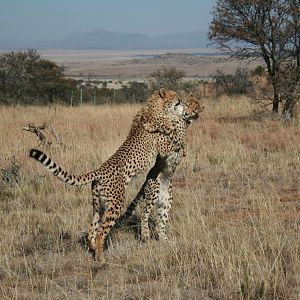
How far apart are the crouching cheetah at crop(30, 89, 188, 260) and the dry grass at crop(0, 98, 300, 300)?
34 centimetres

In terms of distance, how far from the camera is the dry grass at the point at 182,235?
153 inches

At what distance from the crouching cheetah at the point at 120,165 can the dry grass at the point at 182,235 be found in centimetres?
34

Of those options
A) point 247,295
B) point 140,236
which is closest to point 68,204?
point 140,236

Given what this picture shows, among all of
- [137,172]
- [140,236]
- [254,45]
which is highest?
[254,45]

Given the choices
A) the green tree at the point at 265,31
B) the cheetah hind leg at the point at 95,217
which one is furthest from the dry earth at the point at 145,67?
the cheetah hind leg at the point at 95,217

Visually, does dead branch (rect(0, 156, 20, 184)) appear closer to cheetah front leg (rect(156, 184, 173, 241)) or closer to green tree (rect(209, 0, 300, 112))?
cheetah front leg (rect(156, 184, 173, 241))

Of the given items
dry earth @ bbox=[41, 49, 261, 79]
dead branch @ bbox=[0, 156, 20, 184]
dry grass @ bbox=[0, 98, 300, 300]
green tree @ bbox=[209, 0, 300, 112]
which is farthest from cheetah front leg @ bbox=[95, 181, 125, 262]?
dry earth @ bbox=[41, 49, 261, 79]

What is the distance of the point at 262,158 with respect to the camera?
8.85m

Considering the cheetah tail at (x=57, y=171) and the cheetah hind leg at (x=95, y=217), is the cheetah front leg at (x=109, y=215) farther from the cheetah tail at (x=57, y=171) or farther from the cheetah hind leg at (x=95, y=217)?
the cheetah tail at (x=57, y=171)

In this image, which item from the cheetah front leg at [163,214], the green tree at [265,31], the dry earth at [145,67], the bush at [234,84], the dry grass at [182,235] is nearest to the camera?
the dry grass at [182,235]

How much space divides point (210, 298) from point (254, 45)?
12268 mm

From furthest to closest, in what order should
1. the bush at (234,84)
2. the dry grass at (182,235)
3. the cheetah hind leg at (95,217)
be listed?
the bush at (234,84) → the cheetah hind leg at (95,217) → the dry grass at (182,235)

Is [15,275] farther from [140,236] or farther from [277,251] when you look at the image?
[277,251]

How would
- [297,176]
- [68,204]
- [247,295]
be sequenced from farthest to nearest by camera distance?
[297,176] → [68,204] → [247,295]
